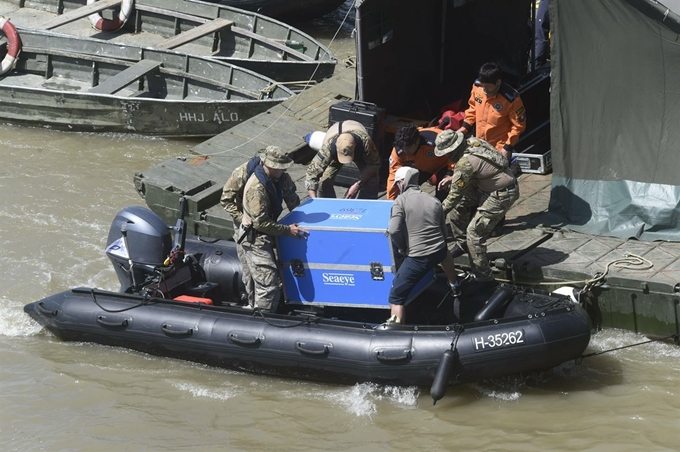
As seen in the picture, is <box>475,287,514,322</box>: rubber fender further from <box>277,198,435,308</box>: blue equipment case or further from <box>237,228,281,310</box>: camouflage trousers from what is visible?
<box>237,228,281,310</box>: camouflage trousers

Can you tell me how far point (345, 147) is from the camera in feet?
30.4

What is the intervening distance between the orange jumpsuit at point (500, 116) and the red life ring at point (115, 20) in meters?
9.18

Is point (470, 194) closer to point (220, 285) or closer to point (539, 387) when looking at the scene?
point (539, 387)

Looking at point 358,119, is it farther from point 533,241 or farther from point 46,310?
point 46,310

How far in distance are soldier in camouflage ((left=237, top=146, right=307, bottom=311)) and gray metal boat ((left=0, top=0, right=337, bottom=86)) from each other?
6.60 meters

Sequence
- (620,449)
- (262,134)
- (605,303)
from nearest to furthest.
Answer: (620,449) → (605,303) → (262,134)

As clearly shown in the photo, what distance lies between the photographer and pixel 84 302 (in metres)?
9.12

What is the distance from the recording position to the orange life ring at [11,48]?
1600 centimetres

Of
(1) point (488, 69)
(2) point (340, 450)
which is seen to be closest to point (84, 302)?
(2) point (340, 450)

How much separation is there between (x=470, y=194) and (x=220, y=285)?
248 centimetres

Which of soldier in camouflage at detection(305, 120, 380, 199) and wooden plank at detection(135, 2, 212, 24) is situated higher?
wooden plank at detection(135, 2, 212, 24)

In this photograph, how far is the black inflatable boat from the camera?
7.85m

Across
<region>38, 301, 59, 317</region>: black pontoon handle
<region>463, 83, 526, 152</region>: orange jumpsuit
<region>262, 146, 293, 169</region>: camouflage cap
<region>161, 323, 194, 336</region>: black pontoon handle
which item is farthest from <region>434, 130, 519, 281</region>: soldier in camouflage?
<region>38, 301, 59, 317</region>: black pontoon handle

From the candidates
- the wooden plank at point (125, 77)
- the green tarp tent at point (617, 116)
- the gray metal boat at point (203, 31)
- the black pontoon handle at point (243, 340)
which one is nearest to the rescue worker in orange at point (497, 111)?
the green tarp tent at point (617, 116)
